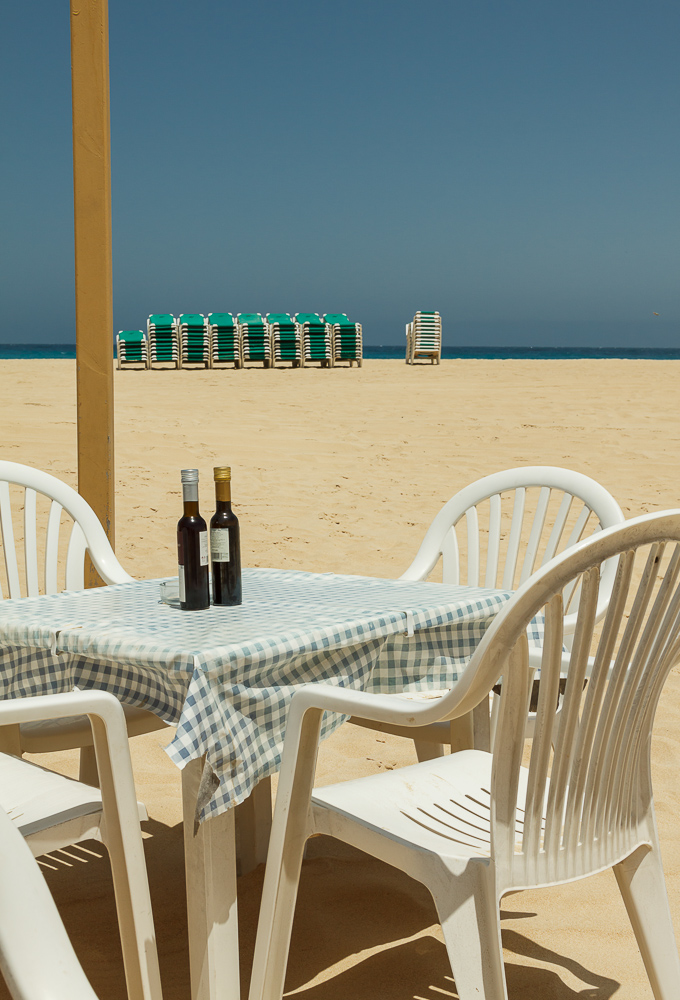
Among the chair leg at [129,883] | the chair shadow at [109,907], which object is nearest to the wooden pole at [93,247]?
the chair shadow at [109,907]

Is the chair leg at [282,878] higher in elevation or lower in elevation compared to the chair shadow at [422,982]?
higher

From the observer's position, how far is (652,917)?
166 cm

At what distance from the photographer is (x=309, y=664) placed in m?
1.74

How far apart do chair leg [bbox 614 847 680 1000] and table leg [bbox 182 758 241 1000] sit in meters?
0.68

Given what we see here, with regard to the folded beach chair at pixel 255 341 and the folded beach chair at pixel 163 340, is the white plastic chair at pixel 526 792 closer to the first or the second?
the folded beach chair at pixel 163 340

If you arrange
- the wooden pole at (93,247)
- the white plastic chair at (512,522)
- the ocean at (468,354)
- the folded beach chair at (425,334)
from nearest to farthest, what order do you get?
the white plastic chair at (512,522)
the wooden pole at (93,247)
the folded beach chair at (425,334)
the ocean at (468,354)

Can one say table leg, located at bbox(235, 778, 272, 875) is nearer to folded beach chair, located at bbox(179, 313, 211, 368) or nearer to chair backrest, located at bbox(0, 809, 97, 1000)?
chair backrest, located at bbox(0, 809, 97, 1000)

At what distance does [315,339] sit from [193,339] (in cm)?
286

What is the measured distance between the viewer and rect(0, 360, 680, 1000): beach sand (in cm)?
214

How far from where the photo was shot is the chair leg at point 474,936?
139 cm

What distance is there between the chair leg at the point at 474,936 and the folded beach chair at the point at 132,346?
21137 millimetres

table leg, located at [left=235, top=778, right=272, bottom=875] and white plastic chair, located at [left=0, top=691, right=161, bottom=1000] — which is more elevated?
white plastic chair, located at [left=0, top=691, right=161, bottom=1000]

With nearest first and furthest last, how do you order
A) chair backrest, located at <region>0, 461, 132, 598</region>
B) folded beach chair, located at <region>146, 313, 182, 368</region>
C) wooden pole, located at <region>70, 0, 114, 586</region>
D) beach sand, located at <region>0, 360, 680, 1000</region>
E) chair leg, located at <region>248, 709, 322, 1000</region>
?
chair leg, located at <region>248, 709, 322, 1000</region>
beach sand, located at <region>0, 360, 680, 1000</region>
chair backrest, located at <region>0, 461, 132, 598</region>
wooden pole, located at <region>70, 0, 114, 586</region>
folded beach chair, located at <region>146, 313, 182, 368</region>

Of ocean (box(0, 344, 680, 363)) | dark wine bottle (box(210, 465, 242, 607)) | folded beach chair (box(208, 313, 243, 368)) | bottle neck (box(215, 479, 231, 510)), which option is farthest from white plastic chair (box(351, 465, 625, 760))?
ocean (box(0, 344, 680, 363))
